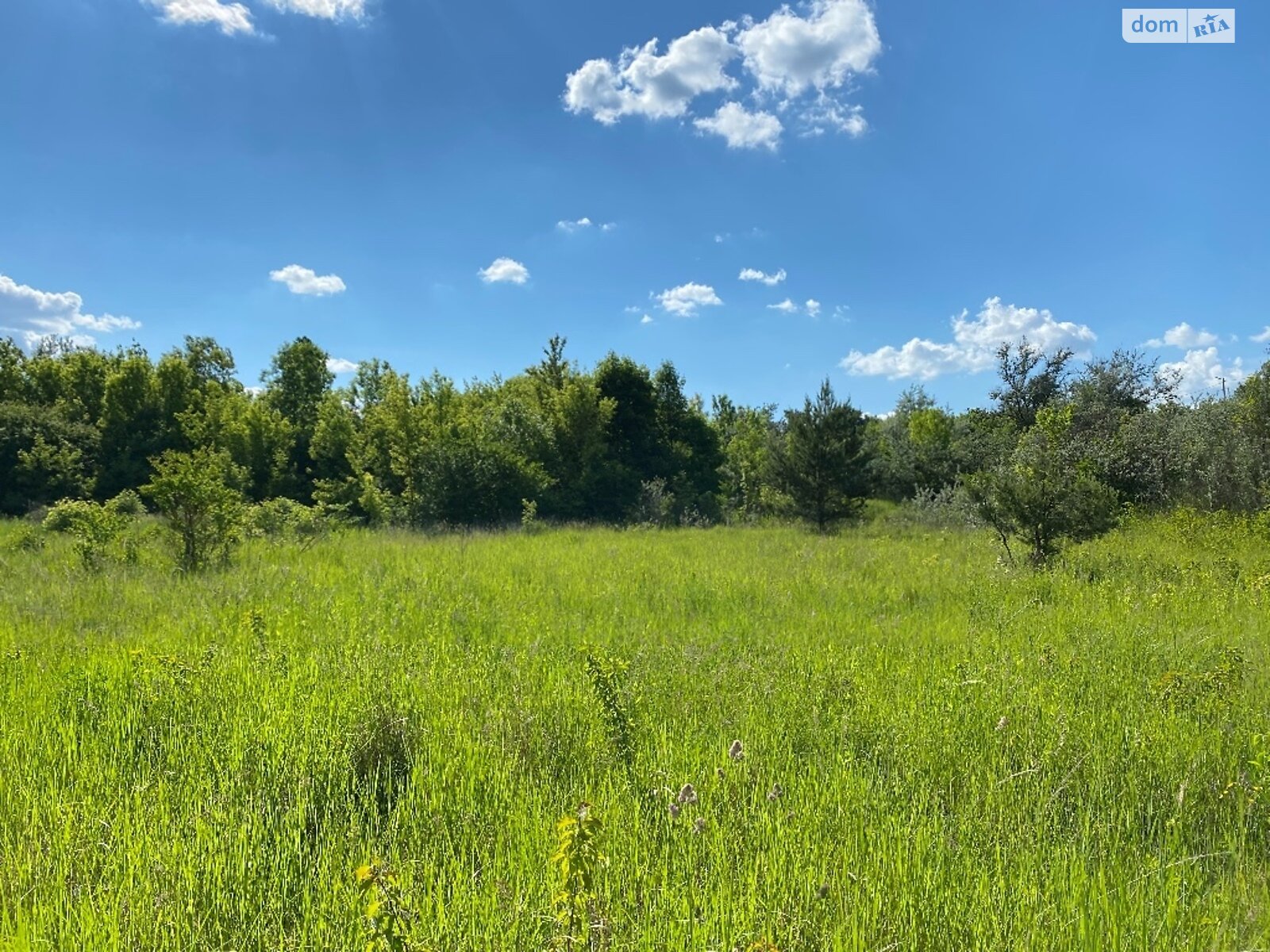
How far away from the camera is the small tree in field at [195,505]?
934 centimetres

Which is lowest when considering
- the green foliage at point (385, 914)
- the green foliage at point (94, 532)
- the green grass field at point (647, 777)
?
the green grass field at point (647, 777)

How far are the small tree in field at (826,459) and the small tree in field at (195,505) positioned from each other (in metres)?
16.5

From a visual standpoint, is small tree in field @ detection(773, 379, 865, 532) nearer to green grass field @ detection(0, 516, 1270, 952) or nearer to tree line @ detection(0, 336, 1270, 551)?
tree line @ detection(0, 336, 1270, 551)

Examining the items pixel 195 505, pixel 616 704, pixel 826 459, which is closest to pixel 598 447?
pixel 826 459

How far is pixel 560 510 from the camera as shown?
2314 cm

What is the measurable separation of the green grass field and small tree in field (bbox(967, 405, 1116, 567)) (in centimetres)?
357

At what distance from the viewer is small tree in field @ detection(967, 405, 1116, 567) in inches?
397

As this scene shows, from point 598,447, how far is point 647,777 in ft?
73.6

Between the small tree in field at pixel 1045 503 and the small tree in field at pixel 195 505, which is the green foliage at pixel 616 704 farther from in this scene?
the small tree in field at pixel 1045 503

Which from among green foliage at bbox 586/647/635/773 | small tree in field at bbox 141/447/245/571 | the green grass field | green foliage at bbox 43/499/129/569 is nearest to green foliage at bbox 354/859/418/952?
the green grass field

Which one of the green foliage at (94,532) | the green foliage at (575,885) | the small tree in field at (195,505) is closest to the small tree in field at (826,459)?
the small tree in field at (195,505)

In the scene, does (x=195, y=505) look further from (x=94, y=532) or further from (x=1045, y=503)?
(x=1045, y=503)

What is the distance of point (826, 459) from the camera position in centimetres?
2105

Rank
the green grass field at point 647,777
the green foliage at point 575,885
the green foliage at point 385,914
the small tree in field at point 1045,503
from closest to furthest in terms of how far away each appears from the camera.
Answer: the green foliage at point 385,914
the green foliage at point 575,885
the green grass field at point 647,777
the small tree in field at point 1045,503
